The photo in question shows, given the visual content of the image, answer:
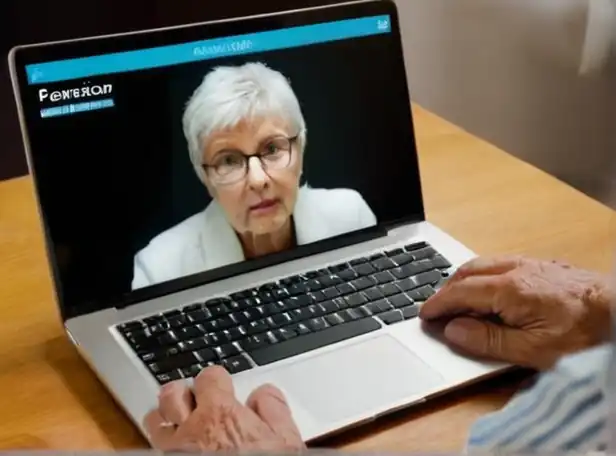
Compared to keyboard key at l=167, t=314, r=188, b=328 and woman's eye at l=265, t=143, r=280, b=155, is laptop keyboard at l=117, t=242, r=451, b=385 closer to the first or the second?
keyboard key at l=167, t=314, r=188, b=328

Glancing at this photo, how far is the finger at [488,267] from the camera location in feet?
2.27

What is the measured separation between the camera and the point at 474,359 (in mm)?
656

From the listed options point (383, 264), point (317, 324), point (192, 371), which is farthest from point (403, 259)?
point (192, 371)

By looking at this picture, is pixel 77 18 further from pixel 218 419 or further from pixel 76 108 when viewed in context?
pixel 218 419

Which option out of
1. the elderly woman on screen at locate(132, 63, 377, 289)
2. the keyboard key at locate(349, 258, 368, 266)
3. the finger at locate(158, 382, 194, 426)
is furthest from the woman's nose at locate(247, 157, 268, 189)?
the finger at locate(158, 382, 194, 426)

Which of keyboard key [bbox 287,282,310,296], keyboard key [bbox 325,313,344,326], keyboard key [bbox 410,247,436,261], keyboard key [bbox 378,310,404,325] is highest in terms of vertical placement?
A: keyboard key [bbox 287,282,310,296]

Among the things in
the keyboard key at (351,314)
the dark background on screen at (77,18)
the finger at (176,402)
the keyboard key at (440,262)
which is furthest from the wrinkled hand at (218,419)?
the dark background on screen at (77,18)

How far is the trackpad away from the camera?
60cm

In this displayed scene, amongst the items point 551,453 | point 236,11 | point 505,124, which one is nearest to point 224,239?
point 551,453

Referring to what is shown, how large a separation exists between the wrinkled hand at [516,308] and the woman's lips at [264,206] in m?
0.15

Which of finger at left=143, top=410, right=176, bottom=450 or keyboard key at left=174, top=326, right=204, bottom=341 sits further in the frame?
keyboard key at left=174, top=326, right=204, bottom=341

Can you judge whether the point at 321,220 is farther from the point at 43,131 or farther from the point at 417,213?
the point at 43,131

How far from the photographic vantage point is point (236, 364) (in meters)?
0.64

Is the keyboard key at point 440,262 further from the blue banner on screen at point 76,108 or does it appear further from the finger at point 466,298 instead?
the blue banner on screen at point 76,108
